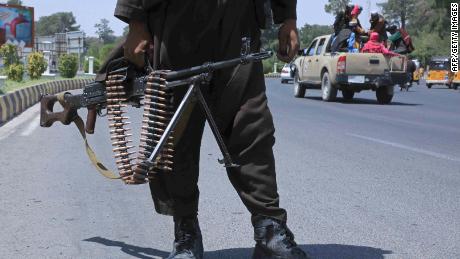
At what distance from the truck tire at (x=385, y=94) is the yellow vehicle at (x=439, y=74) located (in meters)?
21.0

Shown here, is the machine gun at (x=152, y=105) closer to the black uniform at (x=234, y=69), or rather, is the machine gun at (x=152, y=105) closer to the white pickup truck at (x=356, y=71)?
the black uniform at (x=234, y=69)

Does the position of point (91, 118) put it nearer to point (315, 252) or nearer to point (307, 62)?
point (315, 252)

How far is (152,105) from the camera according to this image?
335cm

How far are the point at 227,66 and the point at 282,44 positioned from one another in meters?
0.29

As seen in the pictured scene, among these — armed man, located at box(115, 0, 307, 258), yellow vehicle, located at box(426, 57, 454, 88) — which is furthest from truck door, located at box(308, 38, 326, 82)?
yellow vehicle, located at box(426, 57, 454, 88)

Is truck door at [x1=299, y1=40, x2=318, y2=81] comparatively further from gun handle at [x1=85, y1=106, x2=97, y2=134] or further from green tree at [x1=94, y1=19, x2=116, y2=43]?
green tree at [x1=94, y1=19, x2=116, y2=43]

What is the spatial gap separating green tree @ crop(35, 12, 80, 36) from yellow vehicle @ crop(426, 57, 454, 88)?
130565 mm

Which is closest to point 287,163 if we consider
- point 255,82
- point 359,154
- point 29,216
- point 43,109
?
point 359,154

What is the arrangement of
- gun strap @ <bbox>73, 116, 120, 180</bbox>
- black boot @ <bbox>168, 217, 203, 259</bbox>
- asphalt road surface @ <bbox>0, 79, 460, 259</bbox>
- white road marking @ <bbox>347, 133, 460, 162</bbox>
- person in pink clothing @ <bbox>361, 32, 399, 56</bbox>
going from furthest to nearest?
person in pink clothing @ <bbox>361, 32, 399, 56</bbox>
white road marking @ <bbox>347, 133, 460, 162</bbox>
asphalt road surface @ <bbox>0, 79, 460, 259</bbox>
gun strap @ <bbox>73, 116, 120, 180</bbox>
black boot @ <bbox>168, 217, 203, 259</bbox>

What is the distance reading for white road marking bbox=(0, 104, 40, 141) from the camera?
37.1 feet

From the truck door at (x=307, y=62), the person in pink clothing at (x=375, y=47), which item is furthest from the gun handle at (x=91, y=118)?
the truck door at (x=307, y=62)

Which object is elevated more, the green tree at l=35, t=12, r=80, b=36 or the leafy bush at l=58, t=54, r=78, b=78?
the green tree at l=35, t=12, r=80, b=36

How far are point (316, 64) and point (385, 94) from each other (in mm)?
1992

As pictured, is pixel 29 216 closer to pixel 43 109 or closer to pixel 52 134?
pixel 43 109
